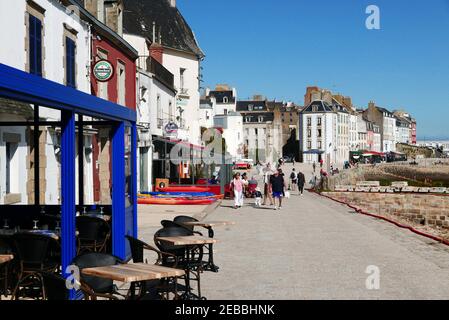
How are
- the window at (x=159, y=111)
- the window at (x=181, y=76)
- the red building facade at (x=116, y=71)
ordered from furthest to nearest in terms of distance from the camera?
the window at (x=181, y=76), the window at (x=159, y=111), the red building facade at (x=116, y=71)

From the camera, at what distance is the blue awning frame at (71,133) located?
5.54 metres

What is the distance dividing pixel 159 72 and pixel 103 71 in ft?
46.7

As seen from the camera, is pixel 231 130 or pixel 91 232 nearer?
pixel 91 232

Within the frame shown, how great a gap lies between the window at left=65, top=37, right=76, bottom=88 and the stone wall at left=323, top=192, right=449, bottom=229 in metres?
19.3

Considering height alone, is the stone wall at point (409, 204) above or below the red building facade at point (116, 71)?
below

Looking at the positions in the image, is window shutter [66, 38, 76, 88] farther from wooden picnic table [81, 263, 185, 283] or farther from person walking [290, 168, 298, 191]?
person walking [290, 168, 298, 191]

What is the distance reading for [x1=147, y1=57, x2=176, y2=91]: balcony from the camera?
101 feet

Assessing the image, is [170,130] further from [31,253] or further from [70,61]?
[31,253]

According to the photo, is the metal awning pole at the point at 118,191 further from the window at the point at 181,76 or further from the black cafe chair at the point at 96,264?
the window at the point at 181,76

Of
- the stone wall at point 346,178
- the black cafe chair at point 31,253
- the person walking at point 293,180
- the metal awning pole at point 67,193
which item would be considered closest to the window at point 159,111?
the person walking at point 293,180

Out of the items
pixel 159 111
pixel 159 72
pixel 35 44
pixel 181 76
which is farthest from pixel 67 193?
pixel 181 76

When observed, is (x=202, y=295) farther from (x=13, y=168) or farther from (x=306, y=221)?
(x=306, y=221)

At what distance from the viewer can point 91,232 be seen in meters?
9.39

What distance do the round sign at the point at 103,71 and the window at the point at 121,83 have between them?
523cm
